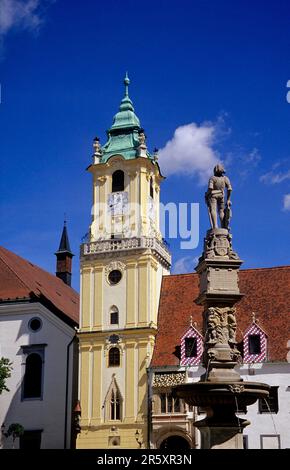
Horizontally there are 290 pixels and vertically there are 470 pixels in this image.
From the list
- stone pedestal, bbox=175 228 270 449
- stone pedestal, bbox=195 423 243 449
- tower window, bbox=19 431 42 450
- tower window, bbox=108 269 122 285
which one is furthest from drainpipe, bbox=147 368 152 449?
stone pedestal, bbox=195 423 243 449

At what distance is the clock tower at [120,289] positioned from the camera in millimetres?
41625

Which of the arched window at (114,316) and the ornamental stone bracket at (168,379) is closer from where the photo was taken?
the ornamental stone bracket at (168,379)

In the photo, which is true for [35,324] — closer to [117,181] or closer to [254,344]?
[117,181]

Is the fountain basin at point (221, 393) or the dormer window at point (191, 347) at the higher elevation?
the dormer window at point (191, 347)

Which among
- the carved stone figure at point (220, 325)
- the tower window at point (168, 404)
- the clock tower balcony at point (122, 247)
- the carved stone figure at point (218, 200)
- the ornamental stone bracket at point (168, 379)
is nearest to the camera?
the carved stone figure at point (220, 325)

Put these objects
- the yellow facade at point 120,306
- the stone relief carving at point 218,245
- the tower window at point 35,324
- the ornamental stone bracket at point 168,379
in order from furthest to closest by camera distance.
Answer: the tower window at point 35,324 < the yellow facade at point 120,306 < the ornamental stone bracket at point 168,379 < the stone relief carving at point 218,245

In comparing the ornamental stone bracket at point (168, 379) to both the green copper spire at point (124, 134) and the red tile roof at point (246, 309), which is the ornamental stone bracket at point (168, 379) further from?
the green copper spire at point (124, 134)

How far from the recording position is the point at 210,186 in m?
18.5

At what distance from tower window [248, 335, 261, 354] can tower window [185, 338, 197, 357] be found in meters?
3.07

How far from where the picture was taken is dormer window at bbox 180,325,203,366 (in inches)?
1597

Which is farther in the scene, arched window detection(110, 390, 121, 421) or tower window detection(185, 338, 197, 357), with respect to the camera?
arched window detection(110, 390, 121, 421)

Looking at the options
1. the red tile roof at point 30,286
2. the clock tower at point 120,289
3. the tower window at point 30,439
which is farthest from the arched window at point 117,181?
the tower window at point 30,439

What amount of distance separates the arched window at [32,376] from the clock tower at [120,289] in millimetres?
2975

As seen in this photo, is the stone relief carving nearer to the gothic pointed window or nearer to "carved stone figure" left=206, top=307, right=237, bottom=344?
"carved stone figure" left=206, top=307, right=237, bottom=344
